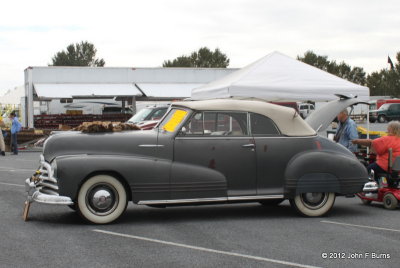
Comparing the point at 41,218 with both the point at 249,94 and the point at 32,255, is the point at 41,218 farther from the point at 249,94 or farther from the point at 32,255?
the point at 249,94

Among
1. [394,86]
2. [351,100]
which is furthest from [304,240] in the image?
[394,86]

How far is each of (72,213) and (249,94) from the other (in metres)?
6.17

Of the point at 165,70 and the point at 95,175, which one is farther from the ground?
the point at 165,70

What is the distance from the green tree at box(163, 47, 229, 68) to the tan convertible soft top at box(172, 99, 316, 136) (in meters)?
95.7

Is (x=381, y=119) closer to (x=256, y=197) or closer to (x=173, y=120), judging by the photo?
(x=256, y=197)

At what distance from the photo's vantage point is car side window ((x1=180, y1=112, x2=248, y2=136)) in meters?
8.62

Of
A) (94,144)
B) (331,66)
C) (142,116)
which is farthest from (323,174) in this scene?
(331,66)

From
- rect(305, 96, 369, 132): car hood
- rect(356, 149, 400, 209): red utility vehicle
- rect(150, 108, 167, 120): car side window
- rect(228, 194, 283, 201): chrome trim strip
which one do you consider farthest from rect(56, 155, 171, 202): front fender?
rect(150, 108, 167, 120): car side window

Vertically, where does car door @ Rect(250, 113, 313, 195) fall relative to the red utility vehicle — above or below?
above

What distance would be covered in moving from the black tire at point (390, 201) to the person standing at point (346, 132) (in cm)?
194

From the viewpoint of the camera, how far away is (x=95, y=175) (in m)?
8.13

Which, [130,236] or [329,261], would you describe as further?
Result: [130,236]

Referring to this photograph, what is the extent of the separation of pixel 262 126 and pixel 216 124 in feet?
2.28

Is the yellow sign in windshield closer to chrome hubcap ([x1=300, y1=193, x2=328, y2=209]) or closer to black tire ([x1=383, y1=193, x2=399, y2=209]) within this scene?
chrome hubcap ([x1=300, y1=193, x2=328, y2=209])
